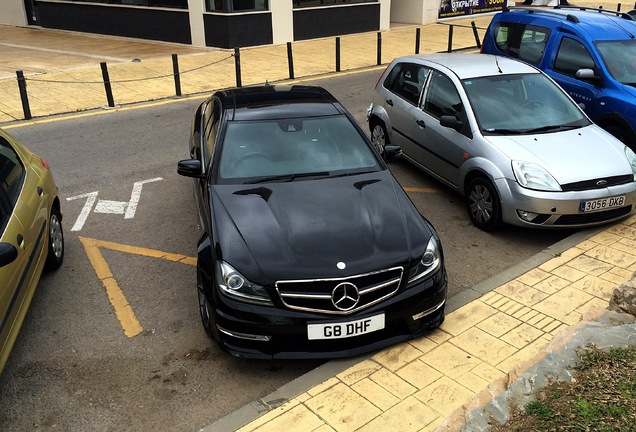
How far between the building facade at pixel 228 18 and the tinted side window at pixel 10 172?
14387mm

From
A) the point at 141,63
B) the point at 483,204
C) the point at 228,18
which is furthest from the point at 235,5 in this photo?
the point at 483,204

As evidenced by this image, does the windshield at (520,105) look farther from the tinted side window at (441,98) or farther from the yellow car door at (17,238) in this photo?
the yellow car door at (17,238)

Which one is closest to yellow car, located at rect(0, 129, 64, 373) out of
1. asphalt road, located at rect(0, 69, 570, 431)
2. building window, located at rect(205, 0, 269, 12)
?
asphalt road, located at rect(0, 69, 570, 431)

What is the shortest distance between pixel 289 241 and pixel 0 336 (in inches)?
79.5

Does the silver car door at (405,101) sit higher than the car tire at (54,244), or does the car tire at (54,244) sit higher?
the silver car door at (405,101)

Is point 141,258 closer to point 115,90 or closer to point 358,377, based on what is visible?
point 358,377

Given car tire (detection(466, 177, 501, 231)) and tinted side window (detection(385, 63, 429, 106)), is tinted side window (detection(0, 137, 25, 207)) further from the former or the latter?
tinted side window (detection(385, 63, 429, 106))

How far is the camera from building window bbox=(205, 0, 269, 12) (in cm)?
1878

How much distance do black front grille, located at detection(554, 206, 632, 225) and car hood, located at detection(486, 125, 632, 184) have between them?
37 cm

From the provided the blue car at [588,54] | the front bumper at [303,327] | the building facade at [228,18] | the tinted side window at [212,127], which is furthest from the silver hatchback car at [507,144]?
the building facade at [228,18]

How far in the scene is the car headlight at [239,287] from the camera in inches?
161

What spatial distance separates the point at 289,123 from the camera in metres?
5.67

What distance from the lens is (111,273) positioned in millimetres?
5902

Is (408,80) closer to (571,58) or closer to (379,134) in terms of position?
(379,134)
